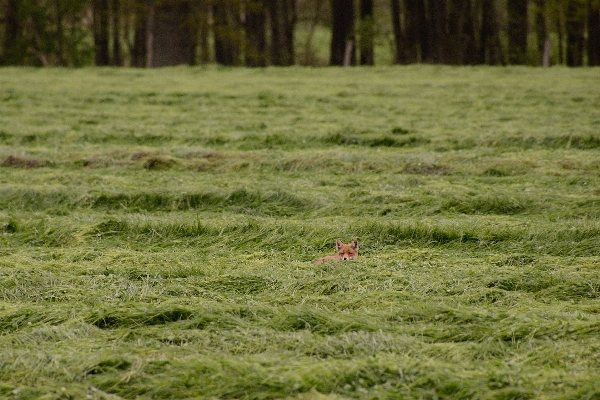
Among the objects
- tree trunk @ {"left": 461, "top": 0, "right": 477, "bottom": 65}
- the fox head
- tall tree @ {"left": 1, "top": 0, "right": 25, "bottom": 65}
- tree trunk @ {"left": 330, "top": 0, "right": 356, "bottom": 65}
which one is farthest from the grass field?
tall tree @ {"left": 1, "top": 0, "right": 25, "bottom": 65}

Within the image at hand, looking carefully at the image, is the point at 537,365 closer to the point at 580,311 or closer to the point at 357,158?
the point at 580,311

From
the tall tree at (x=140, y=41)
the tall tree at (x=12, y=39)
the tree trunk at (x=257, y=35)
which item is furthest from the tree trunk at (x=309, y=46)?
the tall tree at (x=12, y=39)

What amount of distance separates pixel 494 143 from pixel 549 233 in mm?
5495

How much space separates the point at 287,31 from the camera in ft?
128

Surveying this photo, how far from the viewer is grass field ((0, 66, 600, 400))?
409cm

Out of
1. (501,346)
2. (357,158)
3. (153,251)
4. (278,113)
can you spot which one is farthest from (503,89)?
(501,346)

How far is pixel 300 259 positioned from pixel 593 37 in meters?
30.0

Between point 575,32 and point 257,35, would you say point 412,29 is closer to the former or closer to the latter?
point 575,32

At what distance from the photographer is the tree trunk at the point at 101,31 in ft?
124

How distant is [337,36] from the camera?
34125 mm

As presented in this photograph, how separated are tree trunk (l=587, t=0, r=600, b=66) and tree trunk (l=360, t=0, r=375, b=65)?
9884mm

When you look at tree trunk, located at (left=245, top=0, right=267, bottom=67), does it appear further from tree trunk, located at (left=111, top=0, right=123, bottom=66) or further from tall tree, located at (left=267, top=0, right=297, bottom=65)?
tree trunk, located at (left=111, top=0, right=123, bottom=66)

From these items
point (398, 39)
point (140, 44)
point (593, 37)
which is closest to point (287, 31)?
point (398, 39)

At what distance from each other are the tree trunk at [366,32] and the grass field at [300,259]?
19033 millimetres
